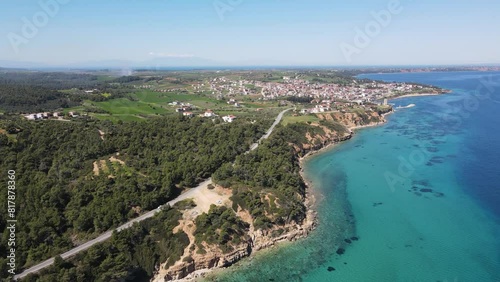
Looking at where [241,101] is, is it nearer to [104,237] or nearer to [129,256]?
[104,237]

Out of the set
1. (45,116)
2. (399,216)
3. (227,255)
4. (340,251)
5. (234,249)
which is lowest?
(340,251)

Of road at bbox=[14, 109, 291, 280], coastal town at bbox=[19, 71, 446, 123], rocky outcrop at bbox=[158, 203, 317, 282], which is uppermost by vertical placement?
coastal town at bbox=[19, 71, 446, 123]

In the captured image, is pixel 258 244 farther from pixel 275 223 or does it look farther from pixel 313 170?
pixel 313 170

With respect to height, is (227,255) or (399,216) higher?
(227,255)

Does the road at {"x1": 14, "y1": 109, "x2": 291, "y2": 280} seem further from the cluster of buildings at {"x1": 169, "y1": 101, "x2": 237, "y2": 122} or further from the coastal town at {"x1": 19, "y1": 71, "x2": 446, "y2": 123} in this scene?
the cluster of buildings at {"x1": 169, "y1": 101, "x2": 237, "y2": 122}

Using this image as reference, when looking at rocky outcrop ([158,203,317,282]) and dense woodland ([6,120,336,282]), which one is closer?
dense woodland ([6,120,336,282])

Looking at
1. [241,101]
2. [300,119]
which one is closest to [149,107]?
[241,101]

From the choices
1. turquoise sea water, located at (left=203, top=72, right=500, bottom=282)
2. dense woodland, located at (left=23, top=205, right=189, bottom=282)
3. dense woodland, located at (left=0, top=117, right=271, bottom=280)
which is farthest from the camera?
dense woodland, located at (left=0, top=117, right=271, bottom=280)

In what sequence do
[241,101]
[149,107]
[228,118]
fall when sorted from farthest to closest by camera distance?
[241,101] < [149,107] < [228,118]

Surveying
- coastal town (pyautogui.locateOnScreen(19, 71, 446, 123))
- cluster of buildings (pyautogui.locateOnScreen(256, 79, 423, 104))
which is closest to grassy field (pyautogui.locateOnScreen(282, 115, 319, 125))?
coastal town (pyautogui.locateOnScreen(19, 71, 446, 123))
